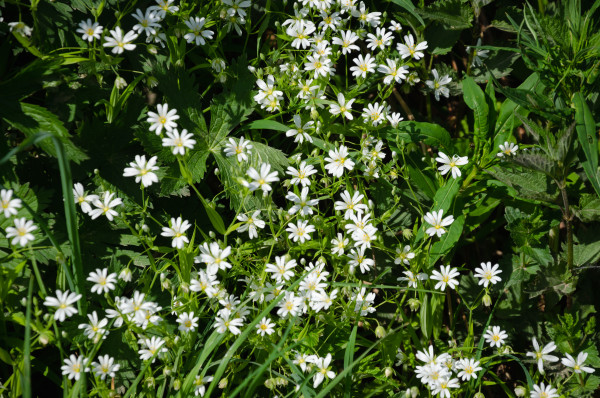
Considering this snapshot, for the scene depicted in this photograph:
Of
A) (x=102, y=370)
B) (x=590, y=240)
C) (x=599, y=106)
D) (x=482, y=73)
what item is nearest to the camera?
(x=102, y=370)

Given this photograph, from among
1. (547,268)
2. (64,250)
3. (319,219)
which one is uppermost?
(64,250)

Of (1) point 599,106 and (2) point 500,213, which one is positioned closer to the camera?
(1) point 599,106

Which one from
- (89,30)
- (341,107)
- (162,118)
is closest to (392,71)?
(341,107)

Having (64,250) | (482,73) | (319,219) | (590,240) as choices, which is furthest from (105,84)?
(590,240)

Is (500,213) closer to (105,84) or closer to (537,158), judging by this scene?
(537,158)

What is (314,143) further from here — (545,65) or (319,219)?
(545,65)

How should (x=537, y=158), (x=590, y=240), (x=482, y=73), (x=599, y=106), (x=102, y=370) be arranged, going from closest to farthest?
1. (x=102, y=370)
2. (x=537, y=158)
3. (x=599, y=106)
4. (x=590, y=240)
5. (x=482, y=73)

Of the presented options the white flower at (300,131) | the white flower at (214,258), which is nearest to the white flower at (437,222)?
the white flower at (300,131)

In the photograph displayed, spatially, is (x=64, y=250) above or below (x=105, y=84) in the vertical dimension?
below
